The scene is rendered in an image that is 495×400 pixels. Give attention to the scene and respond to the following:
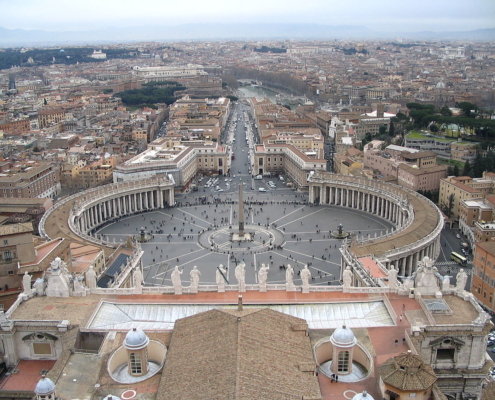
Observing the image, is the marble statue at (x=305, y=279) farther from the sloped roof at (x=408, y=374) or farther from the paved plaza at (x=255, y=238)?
the paved plaza at (x=255, y=238)

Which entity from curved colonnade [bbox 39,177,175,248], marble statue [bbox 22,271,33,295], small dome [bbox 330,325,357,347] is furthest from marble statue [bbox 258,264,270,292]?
curved colonnade [bbox 39,177,175,248]

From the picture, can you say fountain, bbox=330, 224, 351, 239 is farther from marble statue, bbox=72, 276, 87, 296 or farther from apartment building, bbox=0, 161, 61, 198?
apartment building, bbox=0, 161, 61, 198

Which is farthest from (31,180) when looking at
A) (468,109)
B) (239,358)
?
(468,109)

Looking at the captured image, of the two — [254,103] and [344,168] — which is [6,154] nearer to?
[344,168]

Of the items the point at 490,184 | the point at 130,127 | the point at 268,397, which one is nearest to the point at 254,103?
the point at 130,127

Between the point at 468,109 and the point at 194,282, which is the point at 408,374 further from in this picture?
the point at 468,109

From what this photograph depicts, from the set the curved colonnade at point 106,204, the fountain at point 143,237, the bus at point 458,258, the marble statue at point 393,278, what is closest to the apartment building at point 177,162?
the curved colonnade at point 106,204
